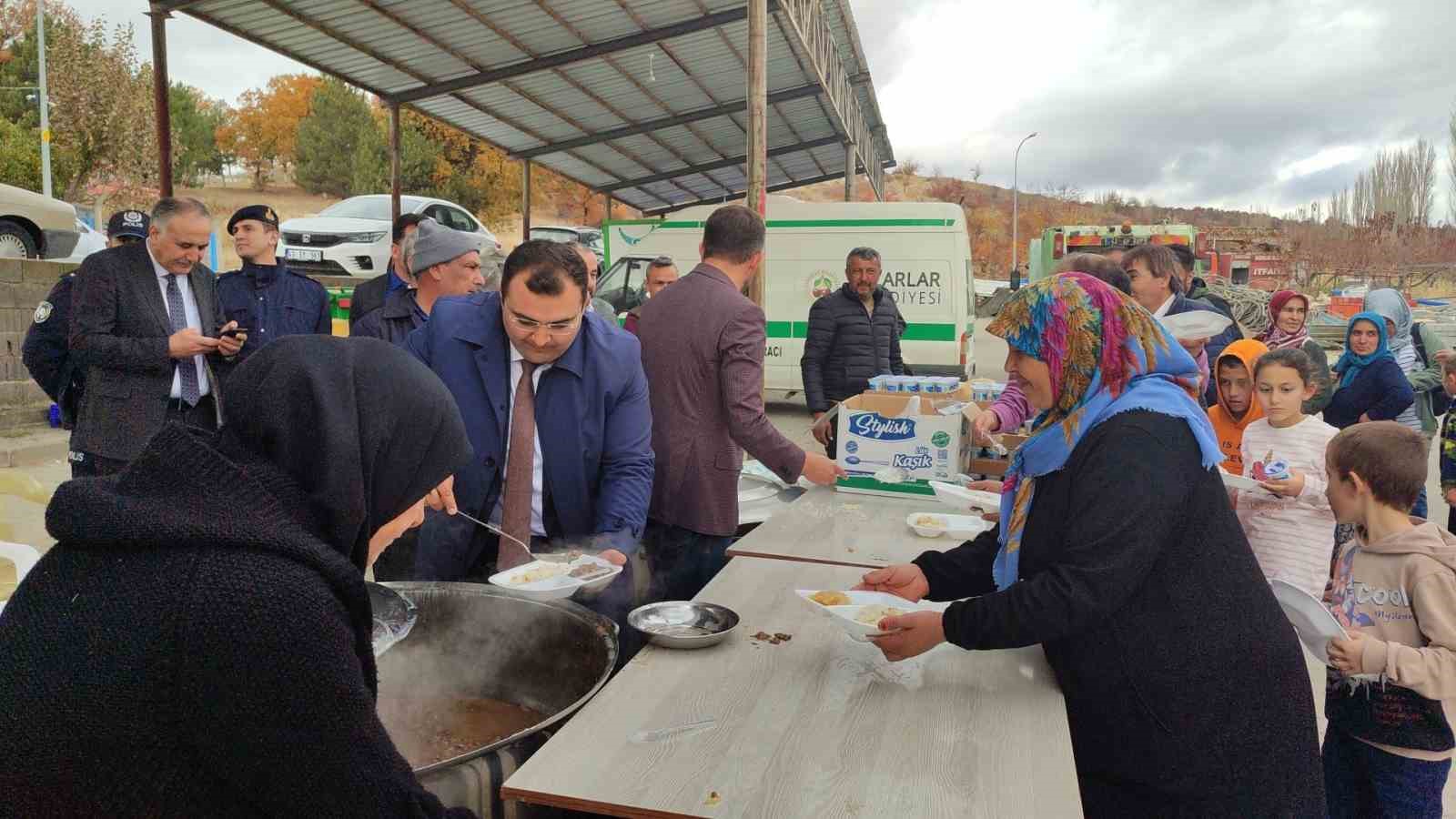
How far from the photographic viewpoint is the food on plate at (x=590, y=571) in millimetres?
2336

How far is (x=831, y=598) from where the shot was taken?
7.25 feet

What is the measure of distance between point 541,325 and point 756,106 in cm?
492

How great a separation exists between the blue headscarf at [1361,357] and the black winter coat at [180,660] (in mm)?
5683

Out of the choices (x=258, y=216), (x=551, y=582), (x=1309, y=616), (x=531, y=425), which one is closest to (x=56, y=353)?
(x=258, y=216)

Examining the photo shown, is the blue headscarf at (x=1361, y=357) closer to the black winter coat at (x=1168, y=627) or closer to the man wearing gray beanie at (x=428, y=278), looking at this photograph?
the black winter coat at (x=1168, y=627)

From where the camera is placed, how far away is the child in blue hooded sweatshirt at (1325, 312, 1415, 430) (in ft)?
16.4

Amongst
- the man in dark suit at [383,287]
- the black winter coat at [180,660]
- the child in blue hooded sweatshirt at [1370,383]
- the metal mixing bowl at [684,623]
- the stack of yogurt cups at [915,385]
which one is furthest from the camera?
the child in blue hooded sweatshirt at [1370,383]

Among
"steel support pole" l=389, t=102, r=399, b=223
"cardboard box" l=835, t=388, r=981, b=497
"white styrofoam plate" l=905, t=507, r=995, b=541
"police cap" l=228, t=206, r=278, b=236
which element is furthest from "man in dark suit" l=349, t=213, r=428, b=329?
"steel support pole" l=389, t=102, r=399, b=223

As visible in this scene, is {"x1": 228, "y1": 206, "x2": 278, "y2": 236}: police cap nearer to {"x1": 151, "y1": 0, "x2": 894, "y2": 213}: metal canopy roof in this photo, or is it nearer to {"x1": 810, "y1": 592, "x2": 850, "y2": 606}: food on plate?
{"x1": 810, "y1": 592, "x2": 850, "y2": 606}: food on plate

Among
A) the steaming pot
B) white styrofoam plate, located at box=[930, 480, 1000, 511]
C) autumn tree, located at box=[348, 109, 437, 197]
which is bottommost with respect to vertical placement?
the steaming pot

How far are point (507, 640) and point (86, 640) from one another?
1.38 meters

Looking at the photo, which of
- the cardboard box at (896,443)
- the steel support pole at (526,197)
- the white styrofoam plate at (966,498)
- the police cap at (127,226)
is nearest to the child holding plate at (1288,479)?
the white styrofoam plate at (966,498)

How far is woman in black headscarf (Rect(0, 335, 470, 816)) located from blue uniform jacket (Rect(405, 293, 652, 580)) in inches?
61.1

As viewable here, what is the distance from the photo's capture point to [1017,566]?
202 cm
